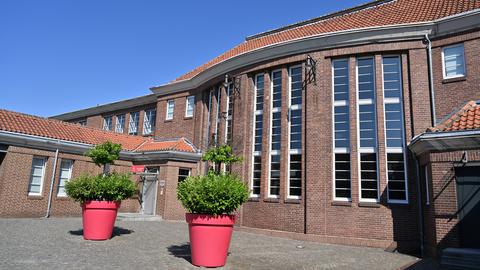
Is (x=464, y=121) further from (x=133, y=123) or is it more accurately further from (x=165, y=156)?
(x=133, y=123)

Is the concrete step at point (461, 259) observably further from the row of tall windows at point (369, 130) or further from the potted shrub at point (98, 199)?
the potted shrub at point (98, 199)

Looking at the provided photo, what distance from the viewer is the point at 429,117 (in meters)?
13.5

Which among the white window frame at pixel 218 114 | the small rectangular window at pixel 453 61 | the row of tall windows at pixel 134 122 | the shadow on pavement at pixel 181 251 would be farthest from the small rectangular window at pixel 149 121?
the small rectangular window at pixel 453 61

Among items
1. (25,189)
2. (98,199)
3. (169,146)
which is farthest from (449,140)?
(25,189)

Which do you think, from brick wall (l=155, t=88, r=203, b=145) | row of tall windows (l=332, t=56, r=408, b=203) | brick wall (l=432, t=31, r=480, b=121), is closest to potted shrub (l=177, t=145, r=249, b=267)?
row of tall windows (l=332, t=56, r=408, b=203)

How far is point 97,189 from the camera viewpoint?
11391 millimetres

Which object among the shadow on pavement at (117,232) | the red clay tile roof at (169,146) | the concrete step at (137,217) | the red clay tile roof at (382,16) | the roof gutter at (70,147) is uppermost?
the red clay tile roof at (382,16)

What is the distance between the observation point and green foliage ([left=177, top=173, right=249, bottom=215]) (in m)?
8.35

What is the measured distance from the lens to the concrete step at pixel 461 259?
9070mm

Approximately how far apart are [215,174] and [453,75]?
1017cm

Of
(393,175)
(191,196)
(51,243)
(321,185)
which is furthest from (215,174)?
(393,175)

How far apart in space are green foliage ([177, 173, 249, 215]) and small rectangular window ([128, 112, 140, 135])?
65.1 feet

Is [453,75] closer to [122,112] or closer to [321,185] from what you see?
[321,185]

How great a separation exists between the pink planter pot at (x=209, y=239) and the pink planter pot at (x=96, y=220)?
168 inches
